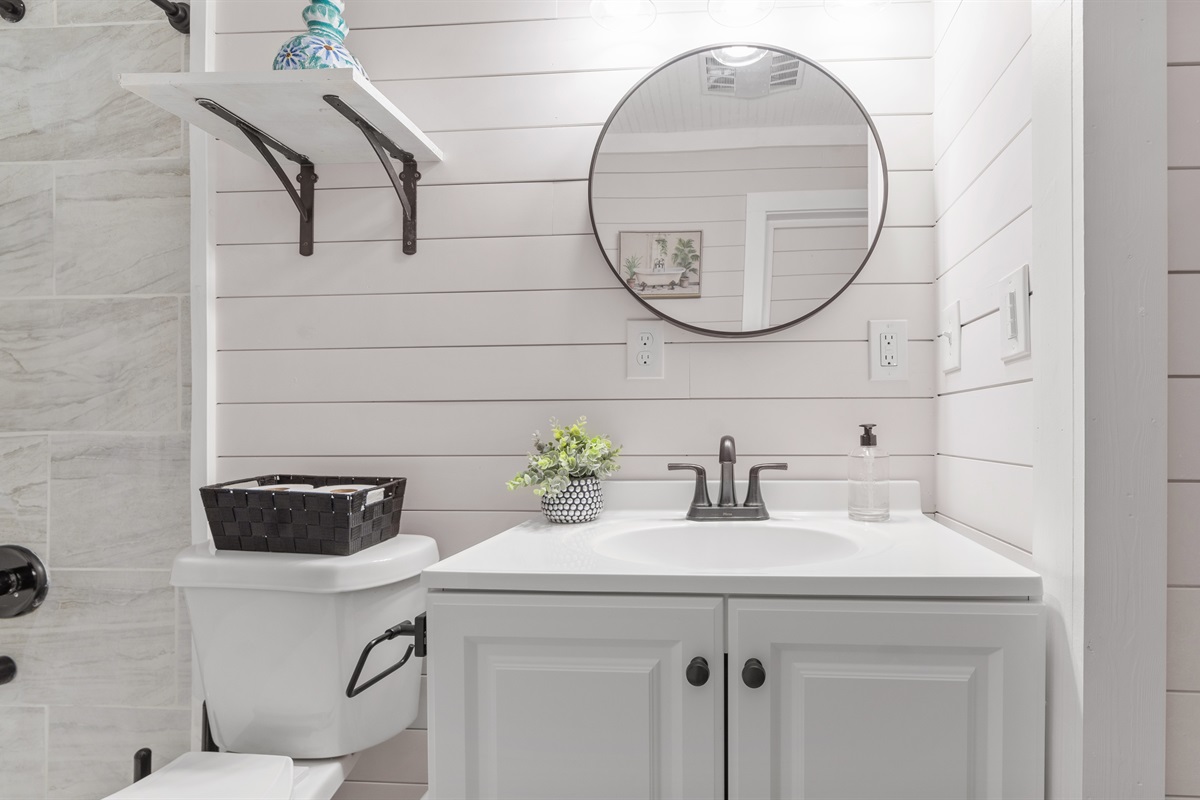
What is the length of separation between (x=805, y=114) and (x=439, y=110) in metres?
0.73

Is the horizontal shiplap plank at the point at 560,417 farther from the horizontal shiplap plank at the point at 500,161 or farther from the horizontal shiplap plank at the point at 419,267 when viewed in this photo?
the horizontal shiplap plank at the point at 500,161

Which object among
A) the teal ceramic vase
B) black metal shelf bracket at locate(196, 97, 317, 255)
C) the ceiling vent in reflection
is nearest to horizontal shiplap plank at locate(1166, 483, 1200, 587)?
the ceiling vent in reflection

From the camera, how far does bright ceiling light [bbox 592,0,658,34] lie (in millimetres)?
1441

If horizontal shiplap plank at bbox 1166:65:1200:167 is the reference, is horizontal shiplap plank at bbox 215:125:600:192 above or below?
above

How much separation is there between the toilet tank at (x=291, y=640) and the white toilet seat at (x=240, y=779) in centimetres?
3

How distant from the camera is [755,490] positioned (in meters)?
1.37

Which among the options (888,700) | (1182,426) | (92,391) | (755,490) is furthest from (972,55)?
(92,391)

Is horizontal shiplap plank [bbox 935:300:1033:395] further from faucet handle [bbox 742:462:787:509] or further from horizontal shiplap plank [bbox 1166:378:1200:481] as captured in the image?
faucet handle [bbox 742:462:787:509]

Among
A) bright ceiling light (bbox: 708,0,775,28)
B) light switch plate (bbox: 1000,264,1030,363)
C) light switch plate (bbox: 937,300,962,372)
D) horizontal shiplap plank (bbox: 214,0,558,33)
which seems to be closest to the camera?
light switch plate (bbox: 1000,264,1030,363)

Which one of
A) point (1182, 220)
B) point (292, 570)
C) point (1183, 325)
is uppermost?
point (1182, 220)

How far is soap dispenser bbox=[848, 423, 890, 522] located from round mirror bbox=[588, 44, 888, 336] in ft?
0.94

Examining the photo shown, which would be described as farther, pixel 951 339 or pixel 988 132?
pixel 951 339

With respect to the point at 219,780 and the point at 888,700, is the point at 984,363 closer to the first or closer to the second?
the point at 888,700

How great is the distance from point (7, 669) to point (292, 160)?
1.22 meters
